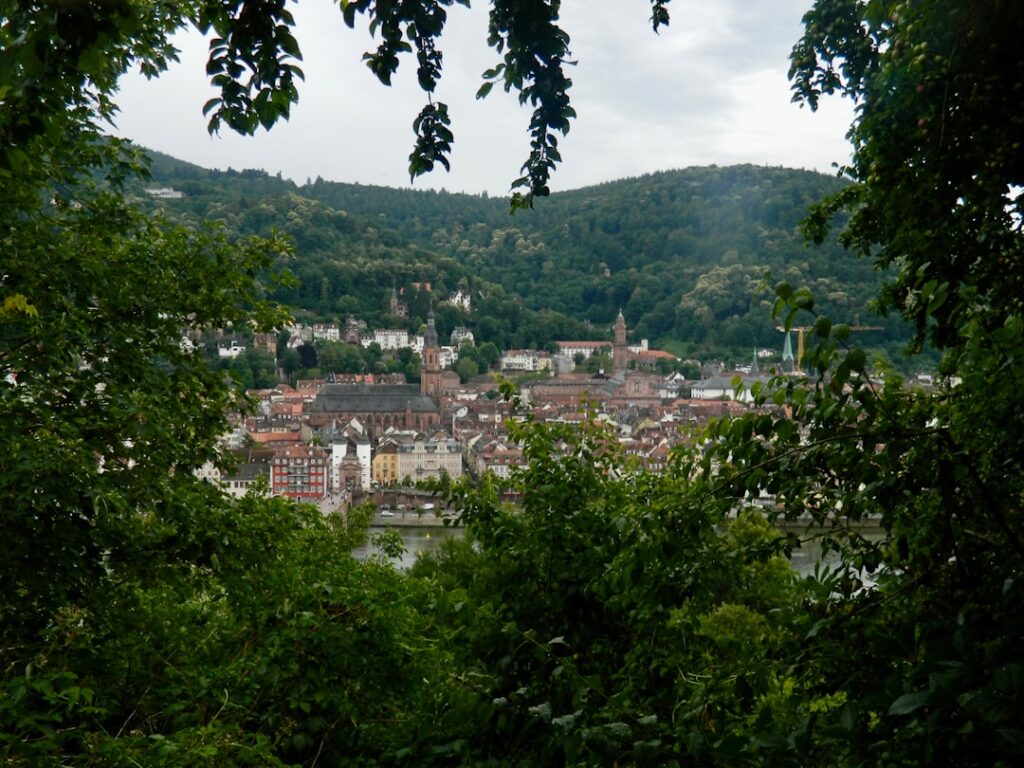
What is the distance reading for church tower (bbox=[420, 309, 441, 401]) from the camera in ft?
184

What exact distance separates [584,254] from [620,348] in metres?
9.40

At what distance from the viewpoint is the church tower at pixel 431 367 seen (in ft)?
184

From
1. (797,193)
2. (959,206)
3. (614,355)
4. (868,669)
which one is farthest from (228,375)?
(614,355)

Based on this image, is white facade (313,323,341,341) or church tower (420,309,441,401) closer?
church tower (420,309,441,401)

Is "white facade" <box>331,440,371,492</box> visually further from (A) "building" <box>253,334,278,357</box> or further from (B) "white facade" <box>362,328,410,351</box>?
(B) "white facade" <box>362,328,410,351</box>

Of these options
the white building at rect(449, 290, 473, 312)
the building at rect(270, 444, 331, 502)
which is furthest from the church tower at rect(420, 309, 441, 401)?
the building at rect(270, 444, 331, 502)

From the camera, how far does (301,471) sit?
1299 inches

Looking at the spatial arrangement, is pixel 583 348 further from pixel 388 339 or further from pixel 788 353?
pixel 788 353

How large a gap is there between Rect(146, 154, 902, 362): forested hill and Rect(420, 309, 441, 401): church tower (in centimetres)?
848

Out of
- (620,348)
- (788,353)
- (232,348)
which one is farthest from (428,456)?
(788,353)

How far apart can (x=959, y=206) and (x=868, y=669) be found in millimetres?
1689

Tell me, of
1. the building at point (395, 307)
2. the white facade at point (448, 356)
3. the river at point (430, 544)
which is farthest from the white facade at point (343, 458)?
the building at point (395, 307)

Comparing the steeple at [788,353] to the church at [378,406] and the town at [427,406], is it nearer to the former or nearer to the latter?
the town at [427,406]

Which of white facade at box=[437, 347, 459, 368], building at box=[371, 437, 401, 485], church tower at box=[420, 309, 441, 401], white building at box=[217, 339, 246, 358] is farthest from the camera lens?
white facade at box=[437, 347, 459, 368]
